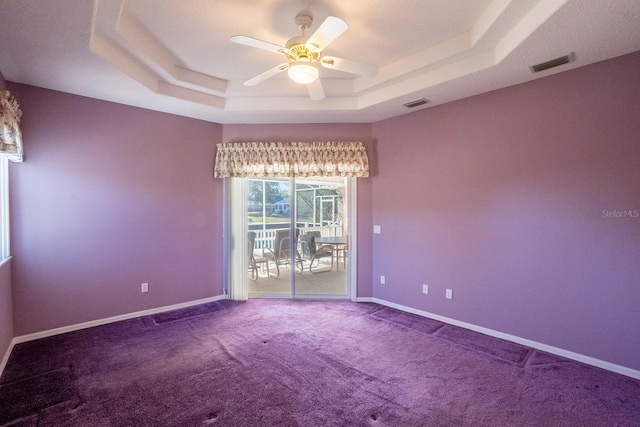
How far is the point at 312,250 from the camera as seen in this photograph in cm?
480

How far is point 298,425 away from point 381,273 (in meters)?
2.63

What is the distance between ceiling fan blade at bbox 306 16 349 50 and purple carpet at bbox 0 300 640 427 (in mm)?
2505

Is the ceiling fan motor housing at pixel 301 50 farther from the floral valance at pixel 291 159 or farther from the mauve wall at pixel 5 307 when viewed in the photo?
the mauve wall at pixel 5 307

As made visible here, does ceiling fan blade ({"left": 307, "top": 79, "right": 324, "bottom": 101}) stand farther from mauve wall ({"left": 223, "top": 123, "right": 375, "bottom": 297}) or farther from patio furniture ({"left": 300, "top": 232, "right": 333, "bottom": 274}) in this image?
patio furniture ({"left": 300, "top": 232, "right": 333, "bottom": 274})

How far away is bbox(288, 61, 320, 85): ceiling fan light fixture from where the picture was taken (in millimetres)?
2264

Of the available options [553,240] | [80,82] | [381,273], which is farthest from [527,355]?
[80,82]

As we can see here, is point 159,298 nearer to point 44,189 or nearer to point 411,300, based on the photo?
point 44,189

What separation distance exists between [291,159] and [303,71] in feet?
6.49

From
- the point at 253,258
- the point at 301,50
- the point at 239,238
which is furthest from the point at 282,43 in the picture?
the point at 253,258

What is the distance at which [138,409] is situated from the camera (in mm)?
2082

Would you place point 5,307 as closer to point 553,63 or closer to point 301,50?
point 301,50

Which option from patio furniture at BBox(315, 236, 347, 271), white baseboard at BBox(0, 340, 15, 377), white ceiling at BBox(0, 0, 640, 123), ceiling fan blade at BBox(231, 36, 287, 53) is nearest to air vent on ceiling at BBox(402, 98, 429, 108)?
white ceiling at BBox(0, 0, 640, 123)

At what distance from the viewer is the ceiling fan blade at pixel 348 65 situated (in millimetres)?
2329

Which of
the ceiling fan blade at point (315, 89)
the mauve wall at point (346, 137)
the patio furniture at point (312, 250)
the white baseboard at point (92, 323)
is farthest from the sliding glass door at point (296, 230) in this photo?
the ceiling fan blade at point (315, 89)
